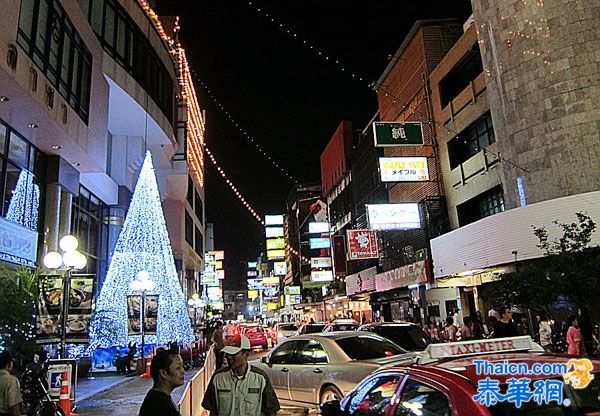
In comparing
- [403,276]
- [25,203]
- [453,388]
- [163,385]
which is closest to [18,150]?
[25,203]

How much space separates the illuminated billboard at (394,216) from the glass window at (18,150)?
15879 mm

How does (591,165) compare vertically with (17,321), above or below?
above

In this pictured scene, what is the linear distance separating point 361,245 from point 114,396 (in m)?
20.8

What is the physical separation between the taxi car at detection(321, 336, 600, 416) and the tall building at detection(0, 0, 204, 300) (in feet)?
42.1

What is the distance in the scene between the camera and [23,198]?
56.3ft

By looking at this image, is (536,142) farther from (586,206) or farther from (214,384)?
(214,384)

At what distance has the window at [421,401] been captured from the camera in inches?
145

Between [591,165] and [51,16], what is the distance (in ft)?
63.1

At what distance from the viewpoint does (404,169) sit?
26750 mm

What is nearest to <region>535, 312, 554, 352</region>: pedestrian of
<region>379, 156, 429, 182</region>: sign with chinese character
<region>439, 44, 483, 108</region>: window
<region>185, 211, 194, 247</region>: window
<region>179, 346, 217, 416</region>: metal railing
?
<region>179, 346, 217, 416</region>: metal railing

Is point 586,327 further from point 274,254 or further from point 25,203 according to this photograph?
point 274,254

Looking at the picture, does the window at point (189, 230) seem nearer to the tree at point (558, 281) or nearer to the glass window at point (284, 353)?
the tree at point (558, 281)

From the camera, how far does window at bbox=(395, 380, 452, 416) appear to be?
3.68 meters

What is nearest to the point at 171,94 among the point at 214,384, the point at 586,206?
the point at 586,206
